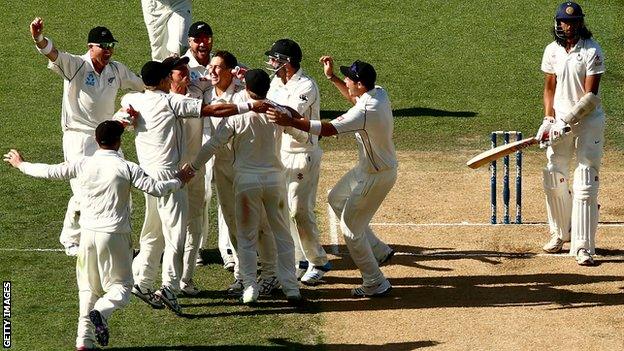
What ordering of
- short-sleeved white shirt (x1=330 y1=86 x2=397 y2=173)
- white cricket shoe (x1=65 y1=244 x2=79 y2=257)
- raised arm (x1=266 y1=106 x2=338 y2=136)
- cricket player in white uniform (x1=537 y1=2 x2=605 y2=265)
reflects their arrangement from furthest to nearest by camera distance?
white cricket shoe (x1=65 y1=244 x2=79 y2=257) → cricket player in white uniform (x1=537 y1=2 x2=605 y2=265) → short-sleeved white shirt (x1=330 y1=86 x2=397 y2=173) → raised arm (x1=266 y1=106 x2=338 y2=136)

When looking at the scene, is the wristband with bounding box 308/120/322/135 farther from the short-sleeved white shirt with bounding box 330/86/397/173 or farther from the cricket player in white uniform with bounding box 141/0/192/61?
the cricket player in white uniform with bounding box 141/0/192/61

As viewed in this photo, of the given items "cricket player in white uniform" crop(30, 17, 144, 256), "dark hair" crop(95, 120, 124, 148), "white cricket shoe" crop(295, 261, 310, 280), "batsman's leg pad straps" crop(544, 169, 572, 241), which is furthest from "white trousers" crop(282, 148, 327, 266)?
"batsman's leg pad straps" crop(544, 169, 572, 241)

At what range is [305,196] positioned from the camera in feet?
44.3

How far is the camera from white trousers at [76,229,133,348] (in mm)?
11312

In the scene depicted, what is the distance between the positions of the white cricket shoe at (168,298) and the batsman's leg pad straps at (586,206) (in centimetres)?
435

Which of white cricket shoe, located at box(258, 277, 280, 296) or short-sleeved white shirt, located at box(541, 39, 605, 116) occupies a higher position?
short-sleeved white shirt, located at box(541, 39, 605, 116)

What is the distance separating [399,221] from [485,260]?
1703mm

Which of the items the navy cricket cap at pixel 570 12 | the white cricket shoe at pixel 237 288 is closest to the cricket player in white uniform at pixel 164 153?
the white cricket shoe at pixel 237 288

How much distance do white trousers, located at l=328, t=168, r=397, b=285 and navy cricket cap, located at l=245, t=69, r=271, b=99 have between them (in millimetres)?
1344

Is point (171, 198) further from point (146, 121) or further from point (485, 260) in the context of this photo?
point (485, 260)

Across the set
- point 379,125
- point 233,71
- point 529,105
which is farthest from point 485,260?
point 529,105

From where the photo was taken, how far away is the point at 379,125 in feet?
41.8

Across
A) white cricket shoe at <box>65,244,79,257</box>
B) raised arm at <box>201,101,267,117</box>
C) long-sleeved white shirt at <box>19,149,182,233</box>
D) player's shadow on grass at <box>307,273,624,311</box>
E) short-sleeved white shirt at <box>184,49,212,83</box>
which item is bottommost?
player's shadow on grass at <box>307,273,624,311</box>

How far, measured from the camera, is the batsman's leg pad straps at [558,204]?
47.4ft
